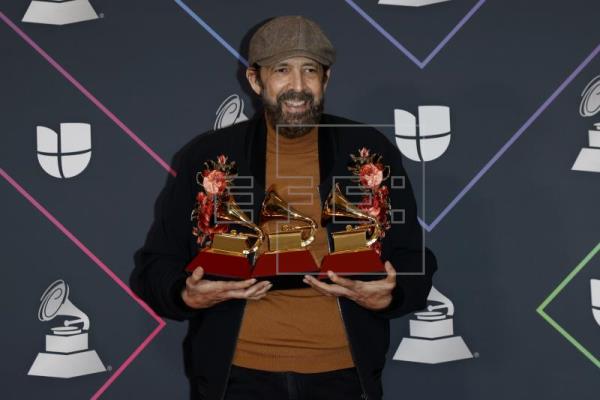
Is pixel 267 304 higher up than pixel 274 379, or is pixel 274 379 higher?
pixel 267 304

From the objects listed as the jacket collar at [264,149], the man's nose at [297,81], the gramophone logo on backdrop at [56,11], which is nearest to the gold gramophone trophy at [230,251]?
the jacket collar at [264,149]

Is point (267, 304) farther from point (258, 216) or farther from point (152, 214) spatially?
point (152, 214)

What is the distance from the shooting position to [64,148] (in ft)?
9.46

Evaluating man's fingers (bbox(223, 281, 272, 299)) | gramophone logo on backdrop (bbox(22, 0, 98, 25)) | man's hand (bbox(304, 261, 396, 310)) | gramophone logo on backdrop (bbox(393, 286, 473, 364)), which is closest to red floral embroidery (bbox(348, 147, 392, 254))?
man's hand (bbox(304, 261, 396, 310))

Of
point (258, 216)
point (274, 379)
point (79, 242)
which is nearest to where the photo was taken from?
point (274, 379)

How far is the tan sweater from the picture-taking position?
2.12 m

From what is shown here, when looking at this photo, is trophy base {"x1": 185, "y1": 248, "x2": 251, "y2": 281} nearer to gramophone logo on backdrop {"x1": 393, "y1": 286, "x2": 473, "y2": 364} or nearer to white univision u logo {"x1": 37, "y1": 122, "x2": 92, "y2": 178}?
white univision u logo {"x1": 37, "y1": 122, "x2": 92, "y2": 178}

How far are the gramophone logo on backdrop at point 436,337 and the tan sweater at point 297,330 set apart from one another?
33.4 inches

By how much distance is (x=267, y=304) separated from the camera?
2.16 m

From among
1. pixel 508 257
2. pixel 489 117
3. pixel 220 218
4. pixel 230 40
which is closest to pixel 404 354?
pixel 508 257

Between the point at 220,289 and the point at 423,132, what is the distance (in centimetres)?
119

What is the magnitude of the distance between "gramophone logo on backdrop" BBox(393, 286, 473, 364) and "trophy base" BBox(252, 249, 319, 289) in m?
0.97

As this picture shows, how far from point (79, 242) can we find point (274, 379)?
111 cm

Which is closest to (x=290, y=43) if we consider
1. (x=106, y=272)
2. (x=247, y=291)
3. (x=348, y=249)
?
(x=348, y=249)
